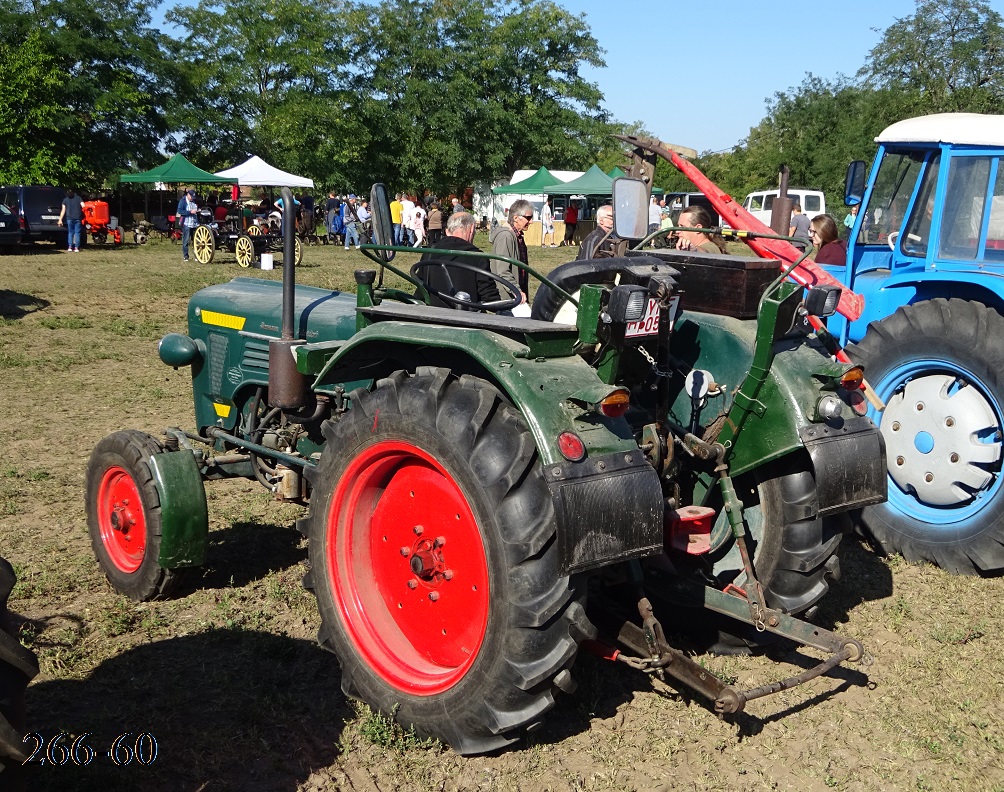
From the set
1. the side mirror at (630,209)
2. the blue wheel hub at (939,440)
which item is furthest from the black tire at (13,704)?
the blue wheel hub at (939,440)

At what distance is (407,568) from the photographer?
11.1 ft

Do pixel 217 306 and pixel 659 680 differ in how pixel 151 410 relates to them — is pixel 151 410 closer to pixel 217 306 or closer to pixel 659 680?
pixel 217 306

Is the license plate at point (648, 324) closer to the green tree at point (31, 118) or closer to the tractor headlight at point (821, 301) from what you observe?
the tractor headlight at point (821, 301)

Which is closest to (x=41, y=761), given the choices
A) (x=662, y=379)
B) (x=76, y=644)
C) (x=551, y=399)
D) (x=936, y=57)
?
(x=76, y=644)

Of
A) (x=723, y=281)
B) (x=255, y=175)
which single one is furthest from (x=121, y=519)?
(x=255, y=175)

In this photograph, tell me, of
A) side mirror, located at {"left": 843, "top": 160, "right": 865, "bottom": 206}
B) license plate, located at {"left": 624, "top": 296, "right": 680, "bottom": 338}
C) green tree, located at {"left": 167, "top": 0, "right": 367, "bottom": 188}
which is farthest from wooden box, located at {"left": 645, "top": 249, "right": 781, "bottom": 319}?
green tree, located at {"left": 167, "top": 0, "right": 367, "bottom": 188}

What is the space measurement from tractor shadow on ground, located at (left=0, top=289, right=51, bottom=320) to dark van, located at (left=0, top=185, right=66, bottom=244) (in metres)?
10.1

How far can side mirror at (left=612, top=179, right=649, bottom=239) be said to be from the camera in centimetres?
372

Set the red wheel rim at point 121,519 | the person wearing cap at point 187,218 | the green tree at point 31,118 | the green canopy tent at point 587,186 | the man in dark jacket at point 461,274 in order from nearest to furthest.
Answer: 1. the red wheel rim at point 121,519
2. the man in dark jacket at point 461,274
3. the person wearing cap at point 187,218
4. the green tree at point 31,118
5. the green canopy tent at point 587,186

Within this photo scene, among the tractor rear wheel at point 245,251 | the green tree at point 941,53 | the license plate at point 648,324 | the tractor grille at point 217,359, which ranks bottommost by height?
the tractor grille at point 217,359

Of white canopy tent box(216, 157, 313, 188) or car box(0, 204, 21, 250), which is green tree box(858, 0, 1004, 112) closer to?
white canopy tent box(216, 157, 313, 188)

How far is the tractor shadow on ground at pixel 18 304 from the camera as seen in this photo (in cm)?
1234

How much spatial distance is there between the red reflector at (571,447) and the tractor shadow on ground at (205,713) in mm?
1304

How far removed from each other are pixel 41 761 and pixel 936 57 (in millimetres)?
42300
